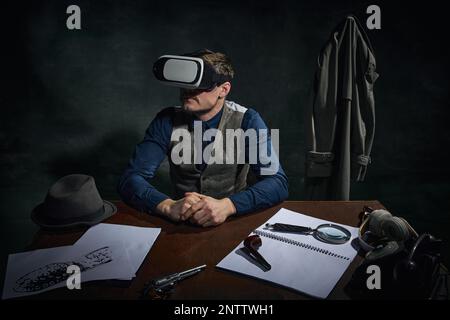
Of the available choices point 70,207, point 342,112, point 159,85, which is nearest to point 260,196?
point 70,207

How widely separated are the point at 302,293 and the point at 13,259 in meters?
0.88

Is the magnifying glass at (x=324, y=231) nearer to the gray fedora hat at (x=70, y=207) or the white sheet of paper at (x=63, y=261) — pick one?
the white sheet of paper at (x=63, y=261)

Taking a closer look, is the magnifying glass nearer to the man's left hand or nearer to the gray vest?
the man's left hand

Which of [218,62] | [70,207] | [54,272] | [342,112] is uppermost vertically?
[218,62]

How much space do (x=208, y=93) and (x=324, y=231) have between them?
2.98ft

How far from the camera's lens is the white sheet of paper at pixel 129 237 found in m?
1.12

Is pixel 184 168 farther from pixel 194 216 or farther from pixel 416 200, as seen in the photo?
pixel 416 200

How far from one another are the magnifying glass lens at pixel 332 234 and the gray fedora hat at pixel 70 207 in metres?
0.81

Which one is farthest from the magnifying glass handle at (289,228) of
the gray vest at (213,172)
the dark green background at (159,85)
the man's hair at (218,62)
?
the dark green background at (159,85)

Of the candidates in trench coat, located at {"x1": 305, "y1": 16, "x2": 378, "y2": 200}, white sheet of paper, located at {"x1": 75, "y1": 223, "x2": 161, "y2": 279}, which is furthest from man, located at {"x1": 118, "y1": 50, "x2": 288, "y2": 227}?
trench coat, located at {"x1": 305, "y1": 16, "x2": 378, "y2": 200}

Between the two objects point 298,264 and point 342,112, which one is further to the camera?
point 342,112

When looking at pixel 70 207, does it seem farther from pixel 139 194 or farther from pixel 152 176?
pixel 152 176

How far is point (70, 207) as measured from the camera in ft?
4.18
